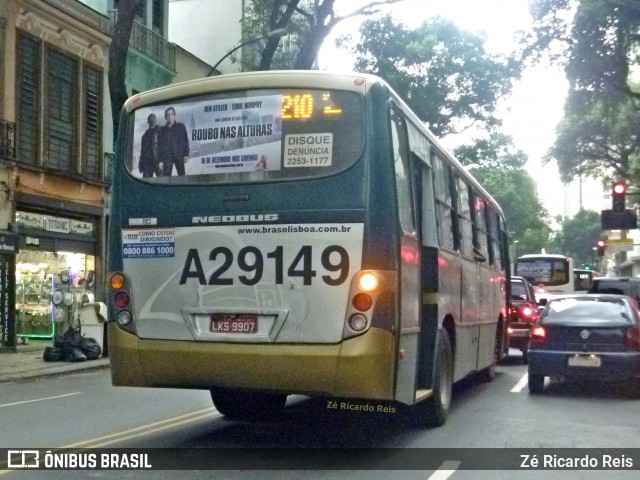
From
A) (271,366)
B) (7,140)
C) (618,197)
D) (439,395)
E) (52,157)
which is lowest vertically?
(439,395)

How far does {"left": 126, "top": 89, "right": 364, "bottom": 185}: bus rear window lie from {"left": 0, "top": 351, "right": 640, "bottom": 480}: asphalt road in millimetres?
2525

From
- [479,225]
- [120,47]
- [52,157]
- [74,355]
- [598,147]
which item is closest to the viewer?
[479,225]

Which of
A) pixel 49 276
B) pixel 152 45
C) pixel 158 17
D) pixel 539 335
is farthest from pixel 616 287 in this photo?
pixel 158 17

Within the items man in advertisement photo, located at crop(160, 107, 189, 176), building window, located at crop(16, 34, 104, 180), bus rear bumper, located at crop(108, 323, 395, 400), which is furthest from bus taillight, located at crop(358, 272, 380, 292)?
building window, located at crop(16, 34, 104, 180)

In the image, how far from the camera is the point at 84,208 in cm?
2492

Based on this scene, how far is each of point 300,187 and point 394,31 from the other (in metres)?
34.1

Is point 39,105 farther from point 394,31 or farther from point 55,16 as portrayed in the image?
point 394,31

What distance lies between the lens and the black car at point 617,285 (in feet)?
77.9

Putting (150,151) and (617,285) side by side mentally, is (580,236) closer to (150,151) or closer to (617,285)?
(617,285)

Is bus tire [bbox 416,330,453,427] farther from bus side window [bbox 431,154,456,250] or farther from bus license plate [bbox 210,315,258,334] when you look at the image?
bus license plate [bbox 210,315,258,334]

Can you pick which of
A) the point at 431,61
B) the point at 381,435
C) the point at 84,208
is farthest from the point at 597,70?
the point at 381,435

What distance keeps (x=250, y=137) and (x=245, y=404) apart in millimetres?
3486

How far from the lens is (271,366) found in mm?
7301

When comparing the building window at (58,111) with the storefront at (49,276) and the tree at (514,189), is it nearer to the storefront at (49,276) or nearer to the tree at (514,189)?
the storefront at (49,276)
